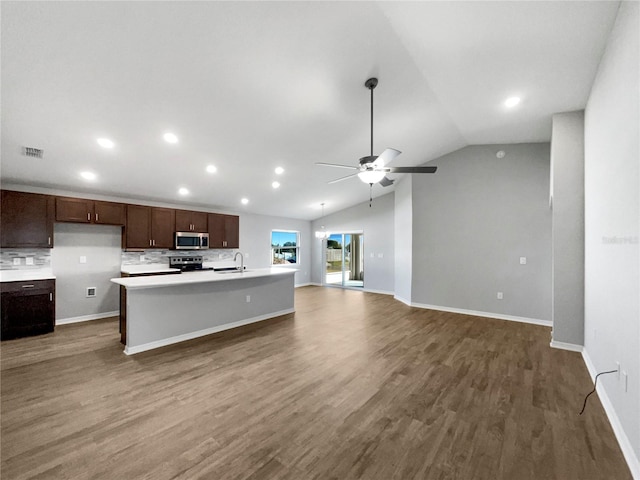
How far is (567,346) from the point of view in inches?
148

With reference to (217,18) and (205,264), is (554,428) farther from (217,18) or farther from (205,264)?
(205,264)

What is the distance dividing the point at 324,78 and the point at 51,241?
5071 mm

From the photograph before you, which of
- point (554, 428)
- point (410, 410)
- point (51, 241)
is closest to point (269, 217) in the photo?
point (51, 241)

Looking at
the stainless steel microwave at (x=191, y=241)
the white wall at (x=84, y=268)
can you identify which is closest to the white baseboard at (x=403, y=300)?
the stainless steel microwave at (x=191, y=241)

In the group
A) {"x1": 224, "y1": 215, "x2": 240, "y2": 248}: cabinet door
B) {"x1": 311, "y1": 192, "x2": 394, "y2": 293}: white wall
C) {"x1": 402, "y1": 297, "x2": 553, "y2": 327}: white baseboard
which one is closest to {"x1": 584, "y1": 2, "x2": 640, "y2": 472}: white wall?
{"x1": 402, "y1": 297, "x2": 553, "y2": 327}: white baseboard

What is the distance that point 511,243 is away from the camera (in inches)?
207

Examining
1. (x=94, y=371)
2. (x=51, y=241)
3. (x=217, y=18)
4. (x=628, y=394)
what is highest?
(x=217, y=18)

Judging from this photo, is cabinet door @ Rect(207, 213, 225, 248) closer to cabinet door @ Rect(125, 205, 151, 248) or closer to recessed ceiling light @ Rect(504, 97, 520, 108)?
cabinet door @ Rect(125, 205, 151, 248)

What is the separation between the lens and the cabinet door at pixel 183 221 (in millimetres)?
6035

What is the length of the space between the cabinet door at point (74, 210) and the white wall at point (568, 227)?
295 inches

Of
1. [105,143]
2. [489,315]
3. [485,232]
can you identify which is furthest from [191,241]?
[489,315]

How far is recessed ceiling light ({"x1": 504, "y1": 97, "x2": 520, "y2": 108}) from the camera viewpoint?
3621 millimetres

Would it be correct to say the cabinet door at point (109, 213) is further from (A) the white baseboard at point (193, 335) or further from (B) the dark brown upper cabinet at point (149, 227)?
(A) the white baseboard at point (193, 335)

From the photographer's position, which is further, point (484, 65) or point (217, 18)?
point (484, 65)
